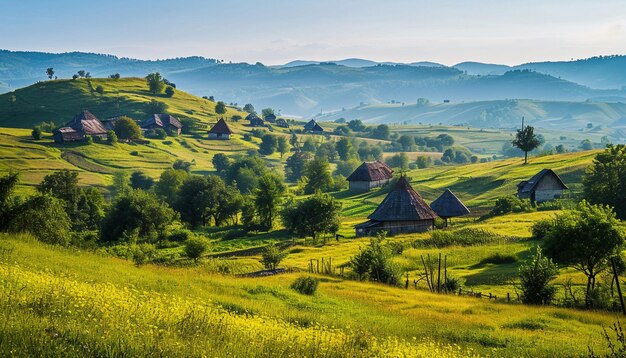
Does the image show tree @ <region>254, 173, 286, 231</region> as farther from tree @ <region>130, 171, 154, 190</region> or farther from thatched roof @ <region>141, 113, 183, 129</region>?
thatched roof @ <region>141, 113, 183, 129</region>

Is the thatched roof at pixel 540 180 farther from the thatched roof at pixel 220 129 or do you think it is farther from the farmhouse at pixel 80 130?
the thatched roof at pixel 220 129

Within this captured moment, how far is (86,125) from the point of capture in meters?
149

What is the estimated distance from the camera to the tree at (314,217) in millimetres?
70250

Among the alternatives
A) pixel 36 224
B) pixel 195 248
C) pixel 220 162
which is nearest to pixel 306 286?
pixel 36 224

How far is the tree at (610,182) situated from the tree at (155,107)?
146 meters

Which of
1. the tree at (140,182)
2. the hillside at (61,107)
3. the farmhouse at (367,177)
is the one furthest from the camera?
the hillside at (61,107)

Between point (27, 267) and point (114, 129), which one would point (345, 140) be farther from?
point (27, 267)

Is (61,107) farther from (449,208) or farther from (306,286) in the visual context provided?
(306,286)

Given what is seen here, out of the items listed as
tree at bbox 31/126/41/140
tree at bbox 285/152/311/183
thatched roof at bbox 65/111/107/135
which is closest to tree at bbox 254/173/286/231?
tree at bbox 285/152/311/183

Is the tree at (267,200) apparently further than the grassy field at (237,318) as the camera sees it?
Yes

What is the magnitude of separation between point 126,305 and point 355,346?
5.46 meters

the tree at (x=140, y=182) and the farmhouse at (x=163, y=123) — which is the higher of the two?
the farmhouse at (x=163, y=123)

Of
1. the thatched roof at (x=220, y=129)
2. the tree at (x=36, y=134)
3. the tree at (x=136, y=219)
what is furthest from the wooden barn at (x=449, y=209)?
the thatched roof at (x=220, y=129)

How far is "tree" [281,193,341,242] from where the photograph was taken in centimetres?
7025
